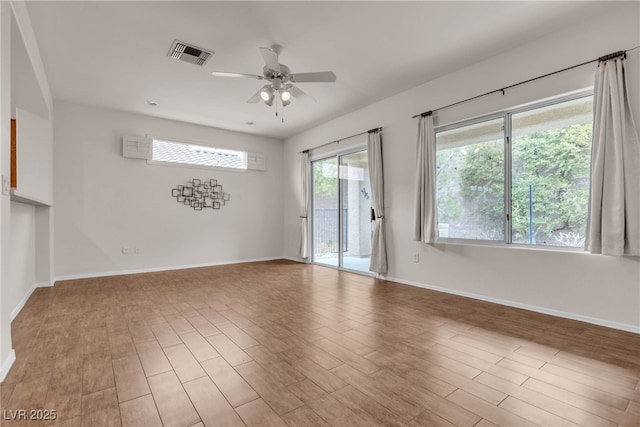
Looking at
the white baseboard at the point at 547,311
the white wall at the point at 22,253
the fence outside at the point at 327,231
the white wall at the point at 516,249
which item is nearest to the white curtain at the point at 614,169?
the white wall at the point at 516,249

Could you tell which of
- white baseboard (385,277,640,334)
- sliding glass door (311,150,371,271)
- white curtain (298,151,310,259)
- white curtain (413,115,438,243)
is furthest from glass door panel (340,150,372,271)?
white baseboard (385,277,640,334)

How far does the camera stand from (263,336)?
261cm

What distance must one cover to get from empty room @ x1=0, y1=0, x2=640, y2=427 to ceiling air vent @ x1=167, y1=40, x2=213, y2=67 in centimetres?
4

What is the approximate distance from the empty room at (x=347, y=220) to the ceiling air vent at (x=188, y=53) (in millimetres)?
36

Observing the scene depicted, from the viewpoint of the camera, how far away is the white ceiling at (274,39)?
8.84 ft

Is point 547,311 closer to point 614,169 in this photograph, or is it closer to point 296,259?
point 614,169

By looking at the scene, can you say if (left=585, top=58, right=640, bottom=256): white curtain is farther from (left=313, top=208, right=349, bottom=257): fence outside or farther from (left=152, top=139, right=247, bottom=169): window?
(left=152, top=139, right=247, bottom=169): window

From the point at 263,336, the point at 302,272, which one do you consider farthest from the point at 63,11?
the point at 302,272

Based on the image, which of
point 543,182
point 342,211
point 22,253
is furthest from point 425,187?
point 22,253

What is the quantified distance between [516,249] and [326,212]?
365cm

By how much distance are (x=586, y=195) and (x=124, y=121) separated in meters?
6.86

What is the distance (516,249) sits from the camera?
3.38 meters

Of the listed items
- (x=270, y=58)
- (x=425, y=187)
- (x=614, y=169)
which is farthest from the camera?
(x=425, y=187)

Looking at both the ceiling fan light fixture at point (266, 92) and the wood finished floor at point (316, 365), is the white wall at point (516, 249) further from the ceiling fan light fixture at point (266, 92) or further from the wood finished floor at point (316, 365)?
the ceiling fan light fixture at point (266, 92)
